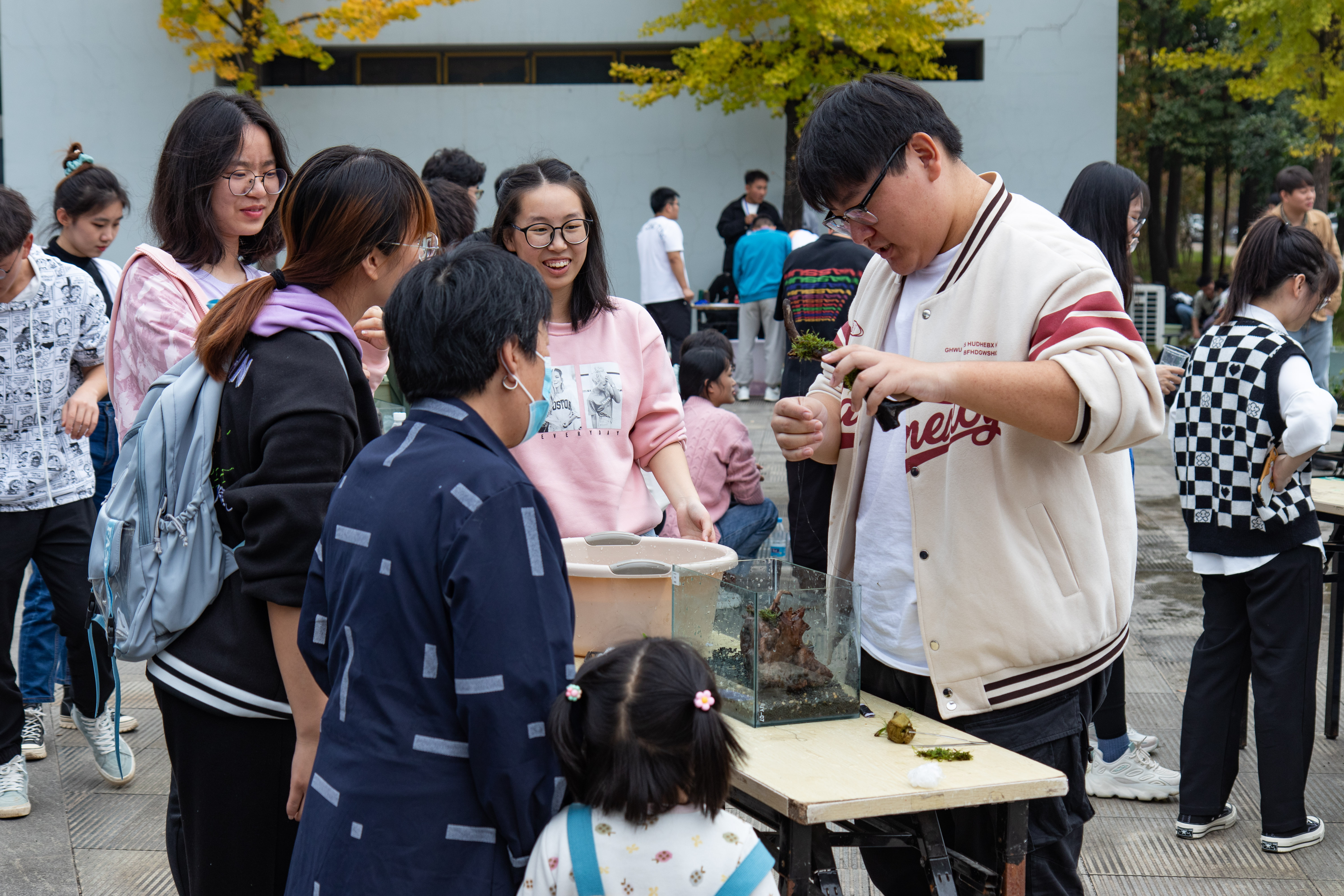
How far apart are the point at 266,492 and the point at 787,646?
0.96 meters

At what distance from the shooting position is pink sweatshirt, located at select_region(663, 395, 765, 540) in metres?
5.30

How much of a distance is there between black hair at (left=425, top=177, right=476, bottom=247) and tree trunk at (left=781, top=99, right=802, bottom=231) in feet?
34.1

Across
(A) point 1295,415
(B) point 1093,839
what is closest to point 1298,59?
(A) point 1295,415

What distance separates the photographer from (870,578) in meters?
2.30

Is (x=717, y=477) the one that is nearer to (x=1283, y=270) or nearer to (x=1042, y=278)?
(x=1283, y=270)

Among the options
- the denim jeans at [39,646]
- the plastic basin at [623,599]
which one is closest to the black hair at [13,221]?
the denim jeans at [39,646]

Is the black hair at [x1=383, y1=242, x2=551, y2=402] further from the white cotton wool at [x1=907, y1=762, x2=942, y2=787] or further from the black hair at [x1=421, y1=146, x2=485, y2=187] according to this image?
the black hair at [x1=421, y1=146, x2=485, y2=187]

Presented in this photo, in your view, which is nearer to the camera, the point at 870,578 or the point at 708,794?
the point at 708,794

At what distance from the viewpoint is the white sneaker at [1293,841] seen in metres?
3.61

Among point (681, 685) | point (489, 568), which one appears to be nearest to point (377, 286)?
point (489, 568)

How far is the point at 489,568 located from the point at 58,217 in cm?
395

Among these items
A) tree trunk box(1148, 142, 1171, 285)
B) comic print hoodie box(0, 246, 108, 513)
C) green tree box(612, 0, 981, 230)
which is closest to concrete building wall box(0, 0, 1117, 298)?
green tree box(612, 0, 981, 230)

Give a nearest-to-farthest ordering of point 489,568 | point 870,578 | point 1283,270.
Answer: point 489,568 → point 870,578 → point 1283,270

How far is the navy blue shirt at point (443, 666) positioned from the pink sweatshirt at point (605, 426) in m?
1.16
